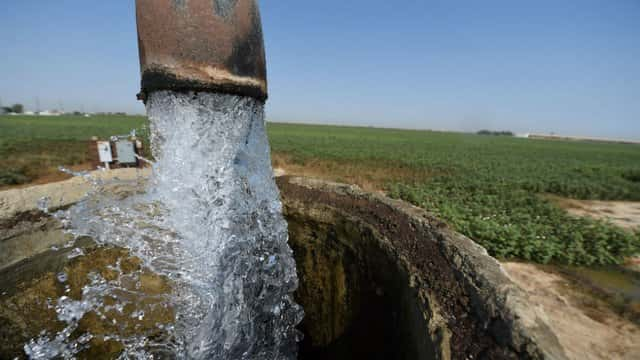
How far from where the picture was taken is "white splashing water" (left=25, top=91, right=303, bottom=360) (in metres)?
1.35

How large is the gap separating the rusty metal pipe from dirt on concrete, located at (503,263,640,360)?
2971mm

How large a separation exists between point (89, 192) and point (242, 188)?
224 centimetres

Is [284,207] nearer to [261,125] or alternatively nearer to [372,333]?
[372,333]

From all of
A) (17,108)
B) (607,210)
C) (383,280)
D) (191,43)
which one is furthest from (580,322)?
(17,108)

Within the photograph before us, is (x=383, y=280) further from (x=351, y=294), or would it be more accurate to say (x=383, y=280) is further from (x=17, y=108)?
(x=17, y=108)

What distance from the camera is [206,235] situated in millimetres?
1895

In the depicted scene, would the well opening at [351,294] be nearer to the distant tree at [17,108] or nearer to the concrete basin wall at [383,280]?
the concrete basin wall at [383,280]

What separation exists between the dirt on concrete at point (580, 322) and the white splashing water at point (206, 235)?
7.66 feet

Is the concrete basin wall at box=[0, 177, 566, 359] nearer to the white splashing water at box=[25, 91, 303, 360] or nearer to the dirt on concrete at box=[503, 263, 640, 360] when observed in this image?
the white splashing water at box=[25, 91, 303, 360]

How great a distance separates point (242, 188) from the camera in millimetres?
1856

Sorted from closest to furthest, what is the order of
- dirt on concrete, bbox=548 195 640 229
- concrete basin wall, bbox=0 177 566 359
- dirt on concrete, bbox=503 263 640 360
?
concrete basin wall, bbox=0 177 566 359, dirt on concrete, bbox=503 263 640 360, dirt on concrete, bbox=548 195 640 229

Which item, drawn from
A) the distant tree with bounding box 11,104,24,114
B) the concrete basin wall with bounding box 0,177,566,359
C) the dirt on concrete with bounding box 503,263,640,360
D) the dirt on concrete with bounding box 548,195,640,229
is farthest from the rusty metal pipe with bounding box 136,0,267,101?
the distant tree with bounding box 11,104,24,114

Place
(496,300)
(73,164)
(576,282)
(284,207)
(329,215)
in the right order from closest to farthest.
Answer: (496,300) → (329,215) → (284,207) → (576,282) → (73,164)

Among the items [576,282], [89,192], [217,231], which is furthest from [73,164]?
[576,282]
